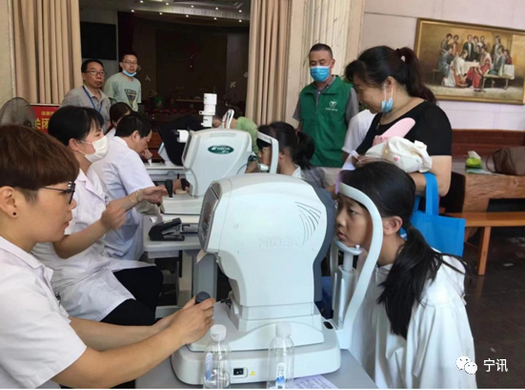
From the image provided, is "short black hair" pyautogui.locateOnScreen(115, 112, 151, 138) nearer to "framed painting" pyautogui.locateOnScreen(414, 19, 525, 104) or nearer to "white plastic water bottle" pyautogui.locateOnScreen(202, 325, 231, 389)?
"white plastic water bottle" pyautogui.locateOnScreen(202, 325, 231, 389)

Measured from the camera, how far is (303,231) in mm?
941

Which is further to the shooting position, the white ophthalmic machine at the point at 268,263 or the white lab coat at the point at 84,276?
the white lab coat at the point at 84,276

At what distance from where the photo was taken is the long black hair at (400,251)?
1090mm

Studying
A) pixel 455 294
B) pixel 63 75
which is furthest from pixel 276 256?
pixel 63 75

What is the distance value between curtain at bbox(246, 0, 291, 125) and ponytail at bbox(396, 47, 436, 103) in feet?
10.0

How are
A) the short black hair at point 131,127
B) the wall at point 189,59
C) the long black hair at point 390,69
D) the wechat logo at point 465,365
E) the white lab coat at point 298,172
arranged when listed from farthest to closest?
the wall at point 189,59, the white lab coat at point 298,172, the short black hair at point 131,127, the long black hair at point 390,69, the wechat logo at point 465,365

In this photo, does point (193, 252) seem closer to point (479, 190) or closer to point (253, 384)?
point (253, 384)

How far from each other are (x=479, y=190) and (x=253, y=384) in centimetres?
382

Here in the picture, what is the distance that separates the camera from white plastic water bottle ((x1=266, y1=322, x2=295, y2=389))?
0.88m

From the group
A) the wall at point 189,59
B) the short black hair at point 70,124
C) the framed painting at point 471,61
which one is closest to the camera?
the short black hair at point 70,124

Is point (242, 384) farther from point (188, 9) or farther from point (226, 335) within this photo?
point (188, 9)

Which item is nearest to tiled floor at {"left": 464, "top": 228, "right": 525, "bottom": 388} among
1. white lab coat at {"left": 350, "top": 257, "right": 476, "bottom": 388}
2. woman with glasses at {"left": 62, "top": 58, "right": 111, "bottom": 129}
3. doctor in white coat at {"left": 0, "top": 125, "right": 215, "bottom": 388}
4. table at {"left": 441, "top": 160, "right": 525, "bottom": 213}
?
table at {"left": 441, "top": 160, "right": 525, "bottom": 213}

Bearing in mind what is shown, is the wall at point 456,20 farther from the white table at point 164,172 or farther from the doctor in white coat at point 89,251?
the doctor in white coat at point 89,251

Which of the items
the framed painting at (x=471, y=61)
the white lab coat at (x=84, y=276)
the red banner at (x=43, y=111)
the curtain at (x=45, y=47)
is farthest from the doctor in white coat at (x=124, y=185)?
the framed painting at (x=471, y=61)
